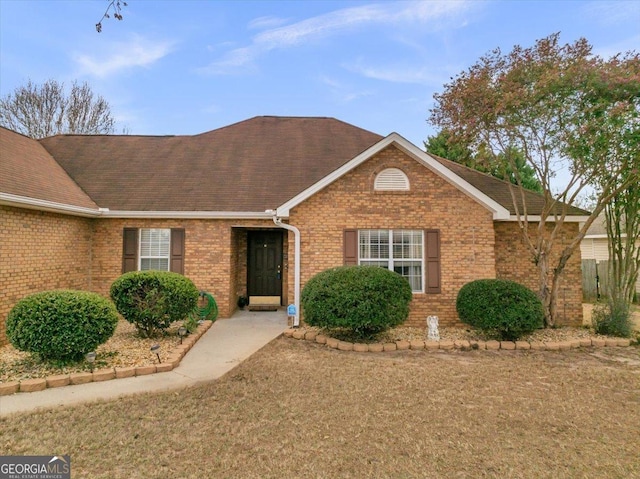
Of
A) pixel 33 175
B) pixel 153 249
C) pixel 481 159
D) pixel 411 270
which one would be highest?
pixel 481 159

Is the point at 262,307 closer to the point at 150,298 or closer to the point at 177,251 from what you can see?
the point at 177,251

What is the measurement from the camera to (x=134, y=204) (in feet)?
31.2

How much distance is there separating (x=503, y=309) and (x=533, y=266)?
9.88ft

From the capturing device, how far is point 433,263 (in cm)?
849

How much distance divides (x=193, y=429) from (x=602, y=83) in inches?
364

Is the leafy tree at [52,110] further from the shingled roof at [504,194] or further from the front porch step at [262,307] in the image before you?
the shingled roof at [504,194]

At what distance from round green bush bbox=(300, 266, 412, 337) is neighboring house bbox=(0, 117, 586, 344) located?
1.44 metres

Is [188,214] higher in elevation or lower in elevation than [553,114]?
lower

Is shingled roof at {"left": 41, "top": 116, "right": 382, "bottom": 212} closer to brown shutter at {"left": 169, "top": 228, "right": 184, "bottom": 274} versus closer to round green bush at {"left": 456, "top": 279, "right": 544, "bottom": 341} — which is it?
brown shutter at {"left": 169, "top": 228, "right": 184, "bottom": 274}

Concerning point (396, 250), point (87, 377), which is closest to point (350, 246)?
point (396, 250)

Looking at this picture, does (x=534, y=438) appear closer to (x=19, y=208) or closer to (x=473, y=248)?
(x=473, y=248)

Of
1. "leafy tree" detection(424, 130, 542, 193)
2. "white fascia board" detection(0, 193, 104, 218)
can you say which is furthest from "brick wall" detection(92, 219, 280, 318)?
"leafy tree" detection(424, 130, 542, 193)

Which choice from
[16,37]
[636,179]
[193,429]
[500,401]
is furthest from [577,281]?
[16,37]

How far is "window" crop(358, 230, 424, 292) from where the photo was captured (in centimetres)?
862
